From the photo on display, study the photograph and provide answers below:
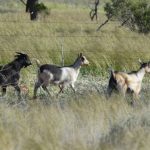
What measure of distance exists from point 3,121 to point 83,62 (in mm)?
7164

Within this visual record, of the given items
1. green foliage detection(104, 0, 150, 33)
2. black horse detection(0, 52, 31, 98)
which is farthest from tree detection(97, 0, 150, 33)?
black horse detection(0, 52, 31, 98)

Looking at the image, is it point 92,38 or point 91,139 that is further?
point 92,38

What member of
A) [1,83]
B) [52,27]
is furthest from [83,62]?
[52,27]

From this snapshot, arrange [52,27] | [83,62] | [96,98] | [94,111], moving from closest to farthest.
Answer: [94,111]
[96,98]
[83,62]
[52,27]

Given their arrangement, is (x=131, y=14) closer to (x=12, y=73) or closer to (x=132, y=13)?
(x=132, y=13)

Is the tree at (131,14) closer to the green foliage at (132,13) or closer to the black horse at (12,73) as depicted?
the green foliage at (132,13)

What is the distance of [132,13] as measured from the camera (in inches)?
1154

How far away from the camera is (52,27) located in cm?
2491

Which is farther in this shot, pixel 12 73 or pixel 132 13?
pixel 132 13

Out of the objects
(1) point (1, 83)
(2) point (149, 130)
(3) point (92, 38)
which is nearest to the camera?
(2) point (149, 130)

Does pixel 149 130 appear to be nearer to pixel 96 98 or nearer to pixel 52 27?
pixel 96 98

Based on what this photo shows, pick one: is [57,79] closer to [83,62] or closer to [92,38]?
[83,62]

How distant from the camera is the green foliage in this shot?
90.6 feet

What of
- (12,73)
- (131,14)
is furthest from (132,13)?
(12,73)
